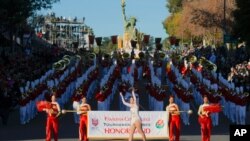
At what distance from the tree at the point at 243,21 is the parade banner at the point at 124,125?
3360 centimetres

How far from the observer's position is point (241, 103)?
26297 millimetres

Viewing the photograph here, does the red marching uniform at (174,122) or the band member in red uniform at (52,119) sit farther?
the red marching uniform at (174,122)

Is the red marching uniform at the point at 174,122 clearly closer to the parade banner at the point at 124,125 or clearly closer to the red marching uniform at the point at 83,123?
the parade banner at the point at 124,125

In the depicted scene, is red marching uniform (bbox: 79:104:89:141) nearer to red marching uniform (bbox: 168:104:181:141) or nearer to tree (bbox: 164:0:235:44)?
red marching uniform (bbox: 168:104:181:141)

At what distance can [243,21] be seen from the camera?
54.5 metres

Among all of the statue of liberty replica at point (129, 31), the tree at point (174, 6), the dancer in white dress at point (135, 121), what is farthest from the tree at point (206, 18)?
the dancer in white dress at point (135, 121)

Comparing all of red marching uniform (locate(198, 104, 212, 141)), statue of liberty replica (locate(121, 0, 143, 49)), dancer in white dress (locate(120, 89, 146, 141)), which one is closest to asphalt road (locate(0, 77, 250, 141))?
red marching uniform (locate(198, 104, 212, 141))

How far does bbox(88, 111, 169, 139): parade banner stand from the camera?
20.9 m

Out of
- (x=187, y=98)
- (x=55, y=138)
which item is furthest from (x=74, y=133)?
(x=187, y=98)

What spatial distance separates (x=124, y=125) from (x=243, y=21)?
35.2 m

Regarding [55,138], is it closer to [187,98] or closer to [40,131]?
[40,131]

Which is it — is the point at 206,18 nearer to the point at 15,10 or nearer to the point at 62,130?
the point at 15,10

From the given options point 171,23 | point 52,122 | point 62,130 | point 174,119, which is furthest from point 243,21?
point 171,23

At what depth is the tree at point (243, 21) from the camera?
54094 mm
